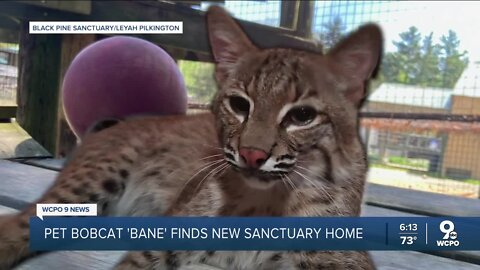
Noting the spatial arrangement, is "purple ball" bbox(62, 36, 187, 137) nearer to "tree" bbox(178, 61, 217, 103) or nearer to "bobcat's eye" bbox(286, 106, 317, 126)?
"tree" bbox(178, 61, 217, 103)

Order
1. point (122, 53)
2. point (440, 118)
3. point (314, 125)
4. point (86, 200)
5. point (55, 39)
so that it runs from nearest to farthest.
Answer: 1. point (314, 125)
2. point (86, 200)
3. point (122, 53)
4. point (55, 39)
5. point (440, 118)

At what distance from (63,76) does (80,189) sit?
2.72 ft

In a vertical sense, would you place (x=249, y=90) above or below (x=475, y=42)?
below

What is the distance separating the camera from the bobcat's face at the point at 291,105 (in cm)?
70

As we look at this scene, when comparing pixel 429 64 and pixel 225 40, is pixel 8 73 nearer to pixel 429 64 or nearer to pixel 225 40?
pixel 225 40

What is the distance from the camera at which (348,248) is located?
0.73 m

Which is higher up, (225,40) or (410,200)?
(225,40)

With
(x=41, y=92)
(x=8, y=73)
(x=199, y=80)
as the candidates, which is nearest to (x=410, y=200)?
(x=199, y=80)

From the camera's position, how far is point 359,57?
2.40ft

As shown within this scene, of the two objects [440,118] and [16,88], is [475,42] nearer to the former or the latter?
[440,118]

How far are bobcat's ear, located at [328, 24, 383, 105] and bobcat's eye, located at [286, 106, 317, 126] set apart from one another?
6 cm

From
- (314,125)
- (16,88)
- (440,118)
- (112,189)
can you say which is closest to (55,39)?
(16,88)

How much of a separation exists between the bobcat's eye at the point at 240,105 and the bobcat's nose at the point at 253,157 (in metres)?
0.06

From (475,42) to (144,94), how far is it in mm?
602
